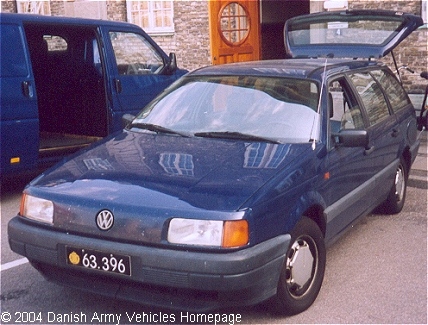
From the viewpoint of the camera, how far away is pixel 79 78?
8.47 meters

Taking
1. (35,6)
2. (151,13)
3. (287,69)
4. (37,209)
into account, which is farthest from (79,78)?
(35,6)

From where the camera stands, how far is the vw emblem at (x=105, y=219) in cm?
377

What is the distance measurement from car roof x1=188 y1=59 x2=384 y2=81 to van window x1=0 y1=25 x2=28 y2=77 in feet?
7.74

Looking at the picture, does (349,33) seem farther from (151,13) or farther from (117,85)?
(151,13)

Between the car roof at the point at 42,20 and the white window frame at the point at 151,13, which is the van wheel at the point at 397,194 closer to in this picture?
the car roof at the point at 42,20

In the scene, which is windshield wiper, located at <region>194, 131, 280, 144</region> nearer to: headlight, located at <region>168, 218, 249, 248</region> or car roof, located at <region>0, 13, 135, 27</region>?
headlight, located at <region>168, 218, 249, 248</region>

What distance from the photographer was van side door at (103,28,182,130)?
26.5 ft

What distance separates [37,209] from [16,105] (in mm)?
3111

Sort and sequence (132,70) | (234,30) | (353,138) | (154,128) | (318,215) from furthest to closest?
(234,30)
(132,70)
(154,128)
(353,138)
(318,215)

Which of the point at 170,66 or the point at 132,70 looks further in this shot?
the point at 170,66

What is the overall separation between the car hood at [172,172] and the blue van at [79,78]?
2726 mm

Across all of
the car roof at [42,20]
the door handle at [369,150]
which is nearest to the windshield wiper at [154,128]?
the door handle at [369,150]

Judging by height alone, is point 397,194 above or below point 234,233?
below

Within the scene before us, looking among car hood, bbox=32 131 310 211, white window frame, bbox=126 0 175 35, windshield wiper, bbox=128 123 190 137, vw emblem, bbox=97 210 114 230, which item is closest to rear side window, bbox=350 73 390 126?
car hood, bbox=32 131 310 211
